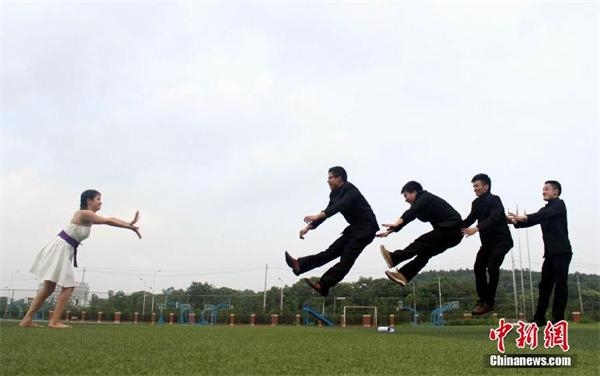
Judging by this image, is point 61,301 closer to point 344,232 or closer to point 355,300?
point 344,232

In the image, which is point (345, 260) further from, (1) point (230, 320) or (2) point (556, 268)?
(1) point (230, 320)

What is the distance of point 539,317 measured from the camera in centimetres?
767

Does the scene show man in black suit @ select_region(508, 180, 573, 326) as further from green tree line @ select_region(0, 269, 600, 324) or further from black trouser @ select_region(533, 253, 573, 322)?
green tree line @ select_region(0, 269, 600, 324)

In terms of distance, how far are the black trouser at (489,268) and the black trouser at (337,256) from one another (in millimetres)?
1526

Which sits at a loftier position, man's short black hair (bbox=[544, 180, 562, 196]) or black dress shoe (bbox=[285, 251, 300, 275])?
man's short black hair (bbox=[544, 180, 562, 196])

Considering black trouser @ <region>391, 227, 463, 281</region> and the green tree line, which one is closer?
black trouser @ <region>391, 227, 463, 281</region>

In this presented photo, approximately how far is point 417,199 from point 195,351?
10.9 ft

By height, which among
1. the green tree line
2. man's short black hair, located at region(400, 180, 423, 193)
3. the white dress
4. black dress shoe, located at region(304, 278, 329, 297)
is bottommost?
the green tree line

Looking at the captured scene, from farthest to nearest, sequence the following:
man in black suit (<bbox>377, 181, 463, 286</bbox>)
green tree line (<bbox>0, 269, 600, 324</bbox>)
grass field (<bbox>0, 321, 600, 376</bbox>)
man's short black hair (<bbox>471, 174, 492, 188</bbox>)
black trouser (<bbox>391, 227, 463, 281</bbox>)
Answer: green tree line (<bbox>0, 269, 600, 324</bbox>) < man's short black hair (<bbox>471, 174, 492, 188</bbox>) < black trouser (<bbox>391, 227, 463, 281</bbox>) < man in black suit (<bbox>377, 181, 463, 286</bbox>) < grass field (<bbox>0, 321, 600, 376</bbox>)

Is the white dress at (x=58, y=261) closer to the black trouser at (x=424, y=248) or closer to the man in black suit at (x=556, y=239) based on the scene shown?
the black trouser at (x=424, y=248)

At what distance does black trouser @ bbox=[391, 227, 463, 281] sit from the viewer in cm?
636

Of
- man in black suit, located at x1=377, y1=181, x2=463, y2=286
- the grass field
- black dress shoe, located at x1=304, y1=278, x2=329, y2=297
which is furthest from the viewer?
man in black suit, located at x1=377, y1=181, x2=463, y2=286

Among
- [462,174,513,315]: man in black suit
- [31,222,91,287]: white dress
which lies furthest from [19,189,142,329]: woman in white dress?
[462,174,513,315]: man in black suit

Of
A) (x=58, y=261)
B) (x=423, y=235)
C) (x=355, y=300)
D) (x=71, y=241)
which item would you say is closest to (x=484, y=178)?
(x=423, y=235)
